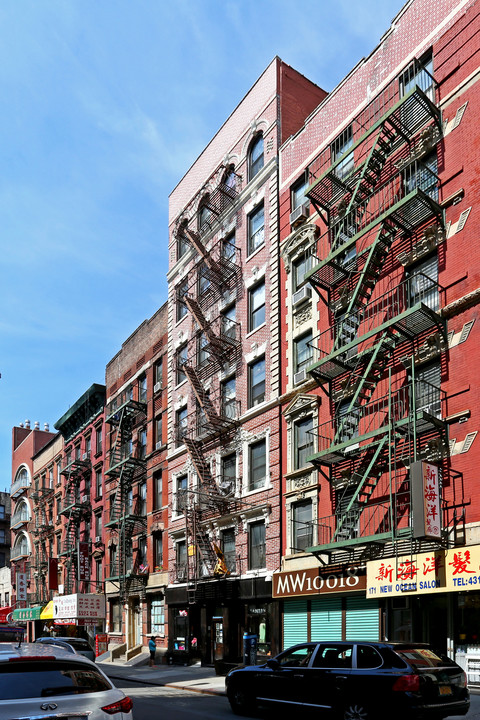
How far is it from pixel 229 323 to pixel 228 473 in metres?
6.64

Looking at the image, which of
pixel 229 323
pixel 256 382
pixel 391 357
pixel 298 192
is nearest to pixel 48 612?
pixel 229 323

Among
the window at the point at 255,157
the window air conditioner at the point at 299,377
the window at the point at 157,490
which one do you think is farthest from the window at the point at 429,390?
the window at the point at 157,490

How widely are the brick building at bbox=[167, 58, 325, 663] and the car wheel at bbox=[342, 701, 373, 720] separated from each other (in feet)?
43.8

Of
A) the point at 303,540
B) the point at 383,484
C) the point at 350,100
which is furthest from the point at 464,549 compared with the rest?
the point at 350,100

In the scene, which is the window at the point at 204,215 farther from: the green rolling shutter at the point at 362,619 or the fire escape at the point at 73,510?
the fire escape at the point at 73,510

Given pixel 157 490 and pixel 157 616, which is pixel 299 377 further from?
pixel 157 616

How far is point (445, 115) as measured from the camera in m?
21.8

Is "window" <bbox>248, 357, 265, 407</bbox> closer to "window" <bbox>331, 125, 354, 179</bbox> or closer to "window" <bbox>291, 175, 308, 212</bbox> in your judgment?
"window" <bbox>291, 175, 308, 212</bbox>

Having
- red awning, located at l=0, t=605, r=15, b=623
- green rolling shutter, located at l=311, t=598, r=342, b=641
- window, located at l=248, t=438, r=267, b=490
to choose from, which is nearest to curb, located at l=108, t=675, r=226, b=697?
green rolling shutter, located at l=311, t=598, r=342, b=641

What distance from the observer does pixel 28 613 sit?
5550 cm

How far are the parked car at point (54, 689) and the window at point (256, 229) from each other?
25405 mm

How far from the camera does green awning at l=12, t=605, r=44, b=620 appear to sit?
5347 centimetres

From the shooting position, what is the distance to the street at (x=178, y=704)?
50.5 feet

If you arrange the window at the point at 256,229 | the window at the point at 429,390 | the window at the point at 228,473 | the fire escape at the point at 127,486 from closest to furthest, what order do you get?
the window at the point at 429,390 < the window at the point at 228,473 < the window at the point at 256,229 < the fire escape at the point at 127,486
